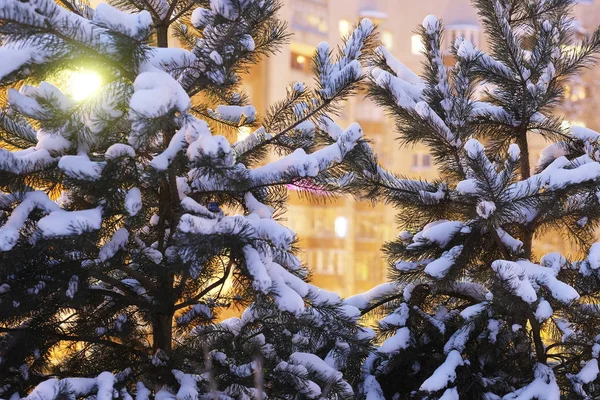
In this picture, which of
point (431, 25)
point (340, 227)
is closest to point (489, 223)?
point (431, 25)

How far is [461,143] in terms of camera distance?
3.80 metres

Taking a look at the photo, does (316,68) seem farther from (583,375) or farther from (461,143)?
(583,375)

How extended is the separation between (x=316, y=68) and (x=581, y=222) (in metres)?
1.50

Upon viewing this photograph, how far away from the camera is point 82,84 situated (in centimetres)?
319

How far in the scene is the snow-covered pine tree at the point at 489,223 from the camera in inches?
136

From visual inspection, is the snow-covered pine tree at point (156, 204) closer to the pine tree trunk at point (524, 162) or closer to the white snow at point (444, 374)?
the white snow at point (444, 374)

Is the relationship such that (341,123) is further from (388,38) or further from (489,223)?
(489,223)

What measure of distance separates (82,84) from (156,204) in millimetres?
609

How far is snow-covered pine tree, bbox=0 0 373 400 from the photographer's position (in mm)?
2805

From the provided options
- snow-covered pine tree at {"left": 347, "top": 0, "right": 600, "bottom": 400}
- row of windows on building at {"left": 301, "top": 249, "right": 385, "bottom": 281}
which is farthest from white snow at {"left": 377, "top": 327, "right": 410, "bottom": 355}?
row of windows on building at {"left": 301, "top": 249, "right": 385, "bottom": 281}

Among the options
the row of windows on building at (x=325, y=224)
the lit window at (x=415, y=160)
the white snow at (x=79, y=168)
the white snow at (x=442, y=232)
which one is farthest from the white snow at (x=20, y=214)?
the lit window at (x=415, y=160)

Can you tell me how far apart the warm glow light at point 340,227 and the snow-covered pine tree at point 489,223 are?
83.3 ft

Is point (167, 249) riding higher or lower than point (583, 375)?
higher

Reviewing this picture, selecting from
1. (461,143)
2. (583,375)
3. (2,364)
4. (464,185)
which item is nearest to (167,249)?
(2,364)
